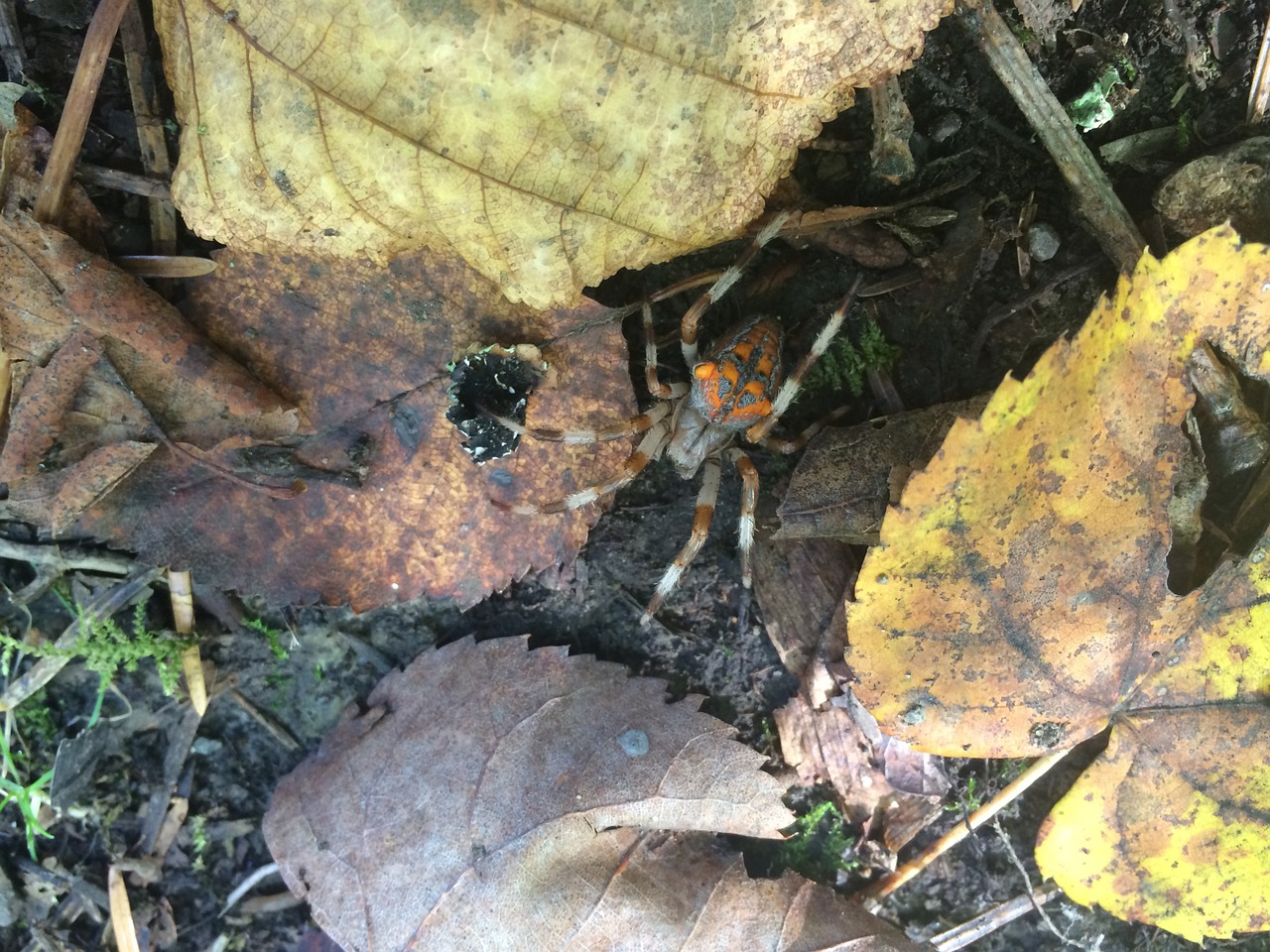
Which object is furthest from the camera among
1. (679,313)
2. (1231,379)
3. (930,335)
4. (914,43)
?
(679,313)

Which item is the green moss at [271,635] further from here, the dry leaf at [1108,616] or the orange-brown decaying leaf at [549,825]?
the dry leaf at [1108,616]

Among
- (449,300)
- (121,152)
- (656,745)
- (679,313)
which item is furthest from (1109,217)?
(121,152)

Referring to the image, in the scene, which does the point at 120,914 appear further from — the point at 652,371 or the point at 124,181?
the point at 652,371

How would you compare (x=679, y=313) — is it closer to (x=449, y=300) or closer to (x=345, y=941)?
(x=449, y=300)

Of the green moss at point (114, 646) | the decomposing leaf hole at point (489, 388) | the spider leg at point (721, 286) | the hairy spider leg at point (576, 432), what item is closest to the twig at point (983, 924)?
the hairy spider leg at point (576, 432)

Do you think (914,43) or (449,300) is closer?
(914,43)

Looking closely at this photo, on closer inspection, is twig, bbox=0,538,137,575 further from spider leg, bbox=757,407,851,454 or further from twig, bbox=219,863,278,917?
spider leg, bbox=757,407,851,454

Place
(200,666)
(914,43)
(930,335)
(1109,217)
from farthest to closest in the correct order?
(200,666) → (930,335) → (1109,217) → (914,43)
